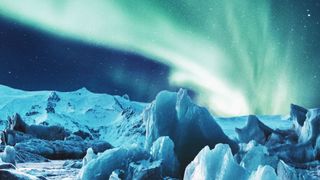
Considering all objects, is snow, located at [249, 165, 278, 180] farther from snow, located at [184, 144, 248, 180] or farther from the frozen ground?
the frozen ground

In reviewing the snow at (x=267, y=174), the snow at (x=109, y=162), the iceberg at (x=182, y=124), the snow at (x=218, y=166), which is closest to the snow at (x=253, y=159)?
the snow at (x=109, y=162)

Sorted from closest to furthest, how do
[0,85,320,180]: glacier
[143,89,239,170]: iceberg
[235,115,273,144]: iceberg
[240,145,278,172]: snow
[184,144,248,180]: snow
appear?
[184,144,248,180]: snow < [0,85,320,180]: glacier < [240,145,278,172]: snow < [143,89,239,170]: iceberg < [235,115,273,144]: iceberg

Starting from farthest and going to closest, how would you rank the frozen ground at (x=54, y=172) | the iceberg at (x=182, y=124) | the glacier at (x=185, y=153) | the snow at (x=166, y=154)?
the iceberg at (x=182, y=124) < the frozen ground at (x=54, y=172) < the snow at (x=166, y=154) < the glacier at (x=185, y=153)

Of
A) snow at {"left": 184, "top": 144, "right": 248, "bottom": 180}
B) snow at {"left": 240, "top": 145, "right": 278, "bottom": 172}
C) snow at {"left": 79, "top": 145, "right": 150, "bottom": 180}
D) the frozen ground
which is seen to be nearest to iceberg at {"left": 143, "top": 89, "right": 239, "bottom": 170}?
the frozen ground

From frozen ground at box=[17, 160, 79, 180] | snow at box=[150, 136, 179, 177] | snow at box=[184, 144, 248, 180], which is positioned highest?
snow at box=[184, 144, 248, 180]

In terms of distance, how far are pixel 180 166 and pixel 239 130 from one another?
19.9 metres

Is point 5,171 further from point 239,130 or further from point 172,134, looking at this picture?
point 239,130

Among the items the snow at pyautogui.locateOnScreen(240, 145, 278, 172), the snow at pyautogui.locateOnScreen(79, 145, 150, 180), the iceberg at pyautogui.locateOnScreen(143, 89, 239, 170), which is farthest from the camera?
the iceberg at pyautogui.locateOnScreen(143, 89, 239, 170)

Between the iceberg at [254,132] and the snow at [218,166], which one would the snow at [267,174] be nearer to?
the snow at [218,166]

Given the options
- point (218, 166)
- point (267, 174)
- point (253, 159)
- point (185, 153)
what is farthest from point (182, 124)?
point (267, 174)

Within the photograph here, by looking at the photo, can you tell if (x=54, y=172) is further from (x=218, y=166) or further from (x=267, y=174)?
(x=267, y=174)

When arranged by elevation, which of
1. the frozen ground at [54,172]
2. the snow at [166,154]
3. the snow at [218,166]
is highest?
the snow at [218,166]

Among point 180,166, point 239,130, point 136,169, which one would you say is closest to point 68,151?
point 239,130

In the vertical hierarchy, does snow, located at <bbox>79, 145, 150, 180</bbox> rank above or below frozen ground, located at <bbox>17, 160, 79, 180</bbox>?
above
